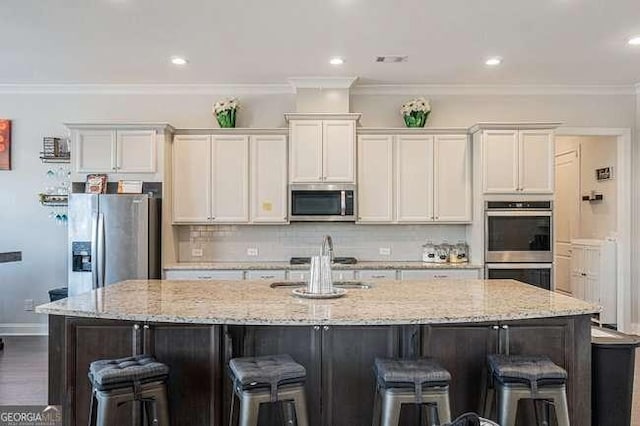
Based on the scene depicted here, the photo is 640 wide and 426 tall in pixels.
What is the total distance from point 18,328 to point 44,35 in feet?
11.2

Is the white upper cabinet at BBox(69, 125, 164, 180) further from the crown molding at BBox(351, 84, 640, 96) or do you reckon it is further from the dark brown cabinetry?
the dark brown cabinetry

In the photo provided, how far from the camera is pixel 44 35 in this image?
4.28 meters

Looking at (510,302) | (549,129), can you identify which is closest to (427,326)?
(510,302)

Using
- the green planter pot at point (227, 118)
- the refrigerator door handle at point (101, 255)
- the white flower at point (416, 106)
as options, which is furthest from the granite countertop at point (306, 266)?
the white flower at point (416, 106)

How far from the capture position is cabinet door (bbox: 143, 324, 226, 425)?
8.90ft

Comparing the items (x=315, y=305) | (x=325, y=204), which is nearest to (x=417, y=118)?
(x=325, y=204)

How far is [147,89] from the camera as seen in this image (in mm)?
5848

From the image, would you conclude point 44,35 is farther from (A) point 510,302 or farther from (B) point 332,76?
(A) point 510,302

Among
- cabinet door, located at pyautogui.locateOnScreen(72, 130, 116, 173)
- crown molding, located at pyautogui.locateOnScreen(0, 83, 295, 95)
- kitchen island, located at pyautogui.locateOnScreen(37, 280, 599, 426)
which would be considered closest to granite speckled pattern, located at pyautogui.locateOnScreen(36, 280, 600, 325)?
kitchen island, located at pyautogui.locateOnScreen(37, 280, 599, 426)

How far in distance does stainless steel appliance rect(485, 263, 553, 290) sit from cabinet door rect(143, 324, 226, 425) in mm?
3430

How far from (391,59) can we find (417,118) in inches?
38.0

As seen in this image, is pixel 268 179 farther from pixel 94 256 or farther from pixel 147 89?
pixel 94 256

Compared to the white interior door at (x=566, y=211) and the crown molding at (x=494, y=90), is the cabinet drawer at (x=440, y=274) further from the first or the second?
the white interior door at (x=566, y=211)

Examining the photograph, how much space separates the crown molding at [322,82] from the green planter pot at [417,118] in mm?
742
